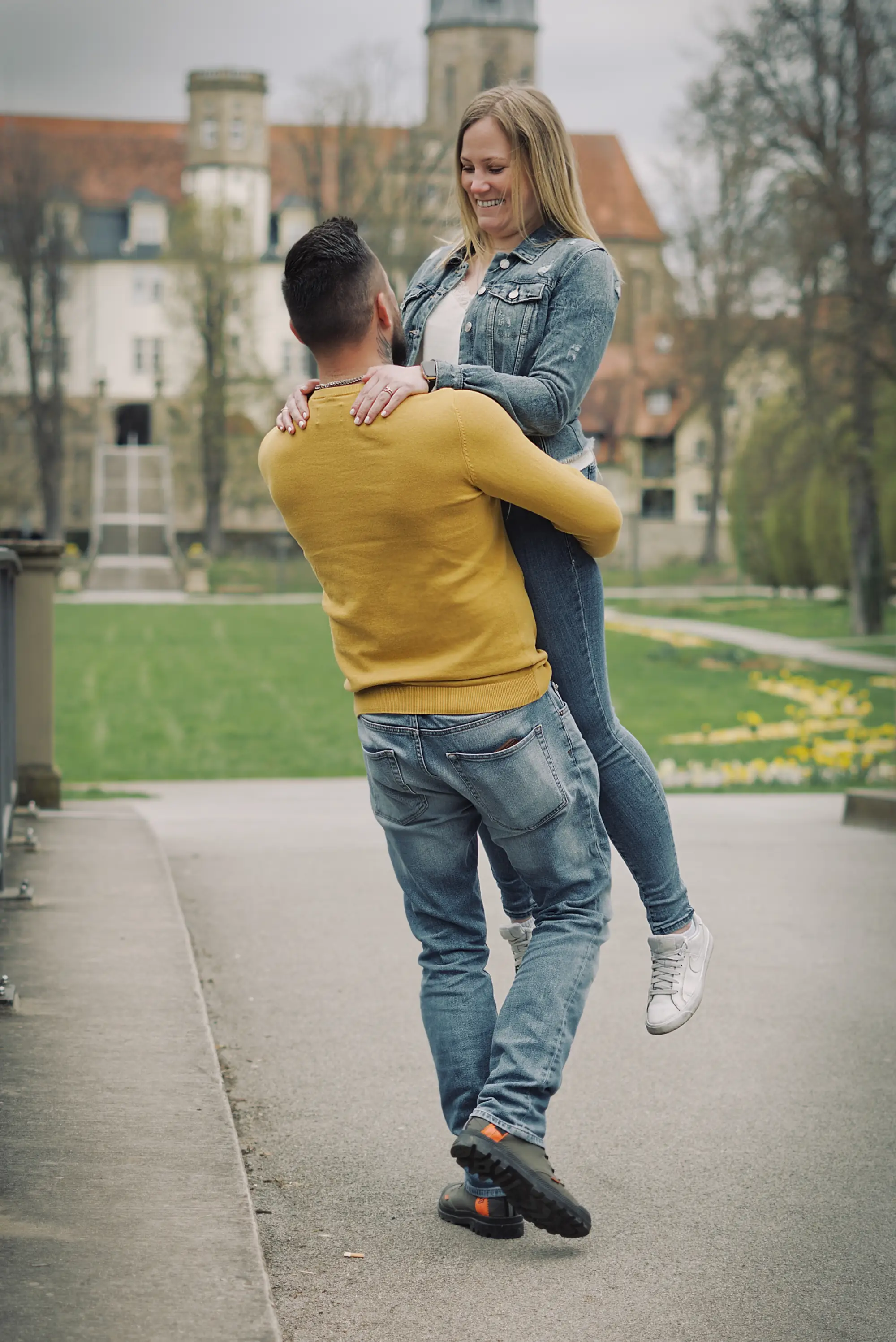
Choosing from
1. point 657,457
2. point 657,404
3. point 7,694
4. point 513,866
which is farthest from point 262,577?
point 513,866

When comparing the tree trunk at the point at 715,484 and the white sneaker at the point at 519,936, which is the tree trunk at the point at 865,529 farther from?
the white sneaker at the point at 519,936

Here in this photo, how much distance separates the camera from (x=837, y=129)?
83.5 ft

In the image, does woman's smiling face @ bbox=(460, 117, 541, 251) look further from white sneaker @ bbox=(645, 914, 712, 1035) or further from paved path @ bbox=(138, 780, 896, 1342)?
paved path @ bbox=(138, 780, 896, 1342)

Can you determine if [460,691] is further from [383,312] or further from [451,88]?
[451,88]

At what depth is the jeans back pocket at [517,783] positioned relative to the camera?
287 centimetres

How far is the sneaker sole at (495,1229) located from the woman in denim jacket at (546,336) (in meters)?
0.44

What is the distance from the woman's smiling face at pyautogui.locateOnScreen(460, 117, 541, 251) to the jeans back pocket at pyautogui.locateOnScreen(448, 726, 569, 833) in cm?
92

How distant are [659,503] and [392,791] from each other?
72.5 metres

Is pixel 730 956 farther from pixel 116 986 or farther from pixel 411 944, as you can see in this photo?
pixel 116 986

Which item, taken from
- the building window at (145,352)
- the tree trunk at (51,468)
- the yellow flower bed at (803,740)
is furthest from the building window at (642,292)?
the yellow flower bed at (803,740)

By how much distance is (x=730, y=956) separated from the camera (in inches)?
212

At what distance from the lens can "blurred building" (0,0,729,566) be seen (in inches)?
2109

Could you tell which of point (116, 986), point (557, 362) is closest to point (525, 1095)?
point (557, 362)

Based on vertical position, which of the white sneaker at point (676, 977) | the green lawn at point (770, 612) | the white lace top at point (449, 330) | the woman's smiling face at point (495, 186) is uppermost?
the woman's smiling face at point (495, 186)
